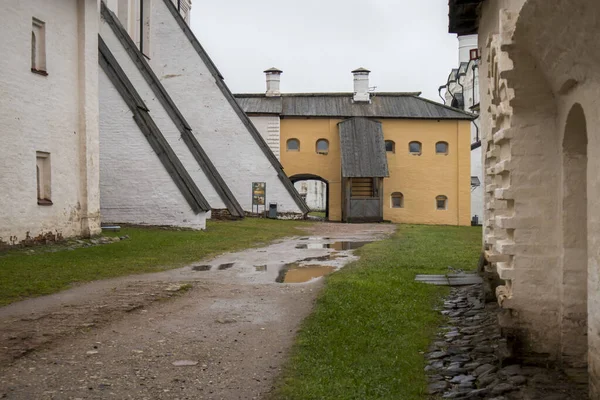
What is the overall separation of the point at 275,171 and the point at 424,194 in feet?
38.4

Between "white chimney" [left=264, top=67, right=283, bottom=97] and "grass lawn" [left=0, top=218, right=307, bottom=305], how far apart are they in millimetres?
21682

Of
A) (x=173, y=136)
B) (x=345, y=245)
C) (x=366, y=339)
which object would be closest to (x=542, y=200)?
(x=366, y=339)

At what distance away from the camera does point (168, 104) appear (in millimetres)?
25062

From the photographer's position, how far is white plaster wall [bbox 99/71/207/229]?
20.8m

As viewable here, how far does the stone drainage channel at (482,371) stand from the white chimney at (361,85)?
34780 millimetres

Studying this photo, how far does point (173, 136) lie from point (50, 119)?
9.80 m

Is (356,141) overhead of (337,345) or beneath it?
overhead

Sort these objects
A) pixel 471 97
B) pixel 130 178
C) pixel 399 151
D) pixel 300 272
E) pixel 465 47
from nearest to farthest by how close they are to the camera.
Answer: pixel 300 272 < pixel 130 178 < pixel 399 151 < pixel 471 97 < pixel 465 47

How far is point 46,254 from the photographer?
46.2 ft

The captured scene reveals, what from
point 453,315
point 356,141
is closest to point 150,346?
point 453,315

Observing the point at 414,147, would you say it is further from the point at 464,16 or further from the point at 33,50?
the point at 464,16

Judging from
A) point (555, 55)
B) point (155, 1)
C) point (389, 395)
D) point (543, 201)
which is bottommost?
point (389, 395)

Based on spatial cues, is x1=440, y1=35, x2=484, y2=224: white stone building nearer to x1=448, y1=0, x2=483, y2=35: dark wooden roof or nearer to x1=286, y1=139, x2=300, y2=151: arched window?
x1=286, y1=139, x2=300, y2=151: arched window

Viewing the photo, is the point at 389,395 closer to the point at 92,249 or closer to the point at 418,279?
the point at 418,279
